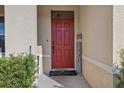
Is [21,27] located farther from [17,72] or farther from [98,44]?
[98,44]

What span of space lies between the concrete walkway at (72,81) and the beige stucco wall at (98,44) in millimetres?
258

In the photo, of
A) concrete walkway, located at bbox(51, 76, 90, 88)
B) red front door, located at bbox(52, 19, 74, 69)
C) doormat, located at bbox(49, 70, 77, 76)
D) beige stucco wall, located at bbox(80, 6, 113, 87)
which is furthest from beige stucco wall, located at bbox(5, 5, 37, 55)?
red front door, located at bbox(52, 19, 74, 69)

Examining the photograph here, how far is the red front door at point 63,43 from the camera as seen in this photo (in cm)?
1250

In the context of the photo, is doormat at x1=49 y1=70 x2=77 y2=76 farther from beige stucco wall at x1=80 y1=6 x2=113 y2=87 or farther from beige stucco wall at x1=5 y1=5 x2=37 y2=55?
beige stucco wall at x1=5 y1=5 x2=37 y2=55

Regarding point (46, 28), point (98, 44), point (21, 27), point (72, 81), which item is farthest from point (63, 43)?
point (21, 27)

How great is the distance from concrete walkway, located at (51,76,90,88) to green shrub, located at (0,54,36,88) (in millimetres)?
4034

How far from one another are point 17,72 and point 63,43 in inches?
285

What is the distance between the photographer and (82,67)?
1168 centimetres

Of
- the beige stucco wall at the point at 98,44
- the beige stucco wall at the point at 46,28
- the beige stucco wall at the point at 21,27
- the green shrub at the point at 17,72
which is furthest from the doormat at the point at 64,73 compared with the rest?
the green shrub at the point at 17,72

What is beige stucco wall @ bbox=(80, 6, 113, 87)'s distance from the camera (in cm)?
705

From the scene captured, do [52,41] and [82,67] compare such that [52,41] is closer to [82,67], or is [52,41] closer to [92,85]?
[82,67]

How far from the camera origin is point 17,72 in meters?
5.42

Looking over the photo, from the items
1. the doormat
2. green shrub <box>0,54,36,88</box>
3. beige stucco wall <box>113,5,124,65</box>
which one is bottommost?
the doormat

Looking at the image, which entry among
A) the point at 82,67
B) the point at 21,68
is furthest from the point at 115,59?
the point at 82,67
